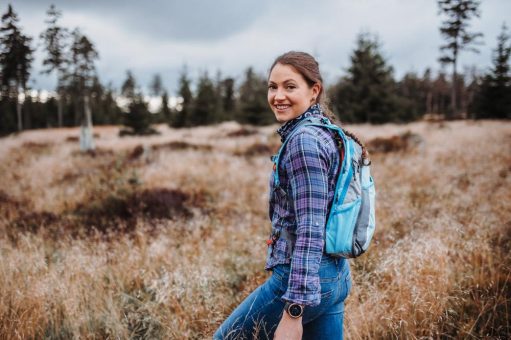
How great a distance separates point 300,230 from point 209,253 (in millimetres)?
3177

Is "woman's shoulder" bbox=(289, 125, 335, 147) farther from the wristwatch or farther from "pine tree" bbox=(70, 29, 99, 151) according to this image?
"pine tree" bbox=(70, 29, 99, 151)

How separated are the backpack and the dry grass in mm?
1402

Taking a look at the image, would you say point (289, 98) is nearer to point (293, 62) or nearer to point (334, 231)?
point (293, 62)

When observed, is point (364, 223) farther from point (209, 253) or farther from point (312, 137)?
point (209, 253)

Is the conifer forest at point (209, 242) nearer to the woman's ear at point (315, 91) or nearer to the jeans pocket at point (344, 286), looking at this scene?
the jeans pocket at point (344, 286)

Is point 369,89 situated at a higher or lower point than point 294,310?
higher

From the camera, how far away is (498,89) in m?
24.4

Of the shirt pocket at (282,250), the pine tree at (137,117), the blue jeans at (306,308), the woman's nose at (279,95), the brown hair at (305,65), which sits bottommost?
the blue jeans at (306,308)

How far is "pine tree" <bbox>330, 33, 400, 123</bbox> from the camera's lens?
22.6 meters

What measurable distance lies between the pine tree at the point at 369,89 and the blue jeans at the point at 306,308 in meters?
21.9

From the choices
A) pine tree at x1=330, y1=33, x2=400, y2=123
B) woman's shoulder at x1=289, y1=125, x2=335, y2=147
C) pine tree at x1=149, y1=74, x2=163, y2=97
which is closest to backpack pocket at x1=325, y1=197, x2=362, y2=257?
woman's shoulder at x1=289, y1=125, x2=335, y2=147

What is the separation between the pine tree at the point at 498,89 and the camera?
2420cm

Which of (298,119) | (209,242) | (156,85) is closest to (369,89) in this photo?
(209,242)

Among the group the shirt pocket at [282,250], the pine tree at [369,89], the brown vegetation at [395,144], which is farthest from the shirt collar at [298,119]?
the pine tree at [369,89]
